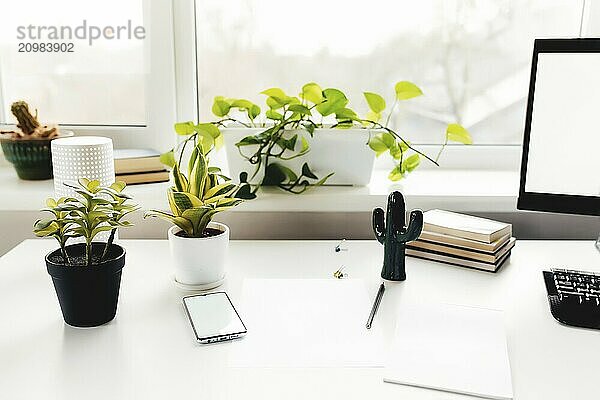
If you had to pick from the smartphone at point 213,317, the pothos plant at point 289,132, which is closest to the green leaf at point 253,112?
the pothos plant at point 289,132

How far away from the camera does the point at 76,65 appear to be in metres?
1.74

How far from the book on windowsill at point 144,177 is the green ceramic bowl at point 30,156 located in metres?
0.18

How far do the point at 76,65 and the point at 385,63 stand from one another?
2.62 ft

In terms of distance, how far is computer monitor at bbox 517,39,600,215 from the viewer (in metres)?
1.25

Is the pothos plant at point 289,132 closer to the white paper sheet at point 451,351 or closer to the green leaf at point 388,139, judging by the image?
the green leaf at point 388,139

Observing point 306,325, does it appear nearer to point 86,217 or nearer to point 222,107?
point 86,217

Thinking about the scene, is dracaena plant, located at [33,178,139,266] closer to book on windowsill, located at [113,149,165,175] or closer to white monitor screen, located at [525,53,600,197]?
book on windowsill, located at [113,149,165,175]

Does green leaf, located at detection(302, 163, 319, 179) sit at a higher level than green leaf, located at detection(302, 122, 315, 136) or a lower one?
lower

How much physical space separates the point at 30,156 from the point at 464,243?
101cm

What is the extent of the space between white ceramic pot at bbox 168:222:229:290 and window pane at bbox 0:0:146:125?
69 cm

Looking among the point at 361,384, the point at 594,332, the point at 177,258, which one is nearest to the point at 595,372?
the point at 594,332

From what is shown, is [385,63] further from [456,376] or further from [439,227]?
[456,376]

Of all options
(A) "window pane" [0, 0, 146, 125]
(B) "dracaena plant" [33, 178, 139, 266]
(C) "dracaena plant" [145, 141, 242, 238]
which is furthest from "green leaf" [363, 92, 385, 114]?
(B) "dracaena plant" [33, 178, 139, 266]

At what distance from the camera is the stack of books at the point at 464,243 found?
1263 millimetres
